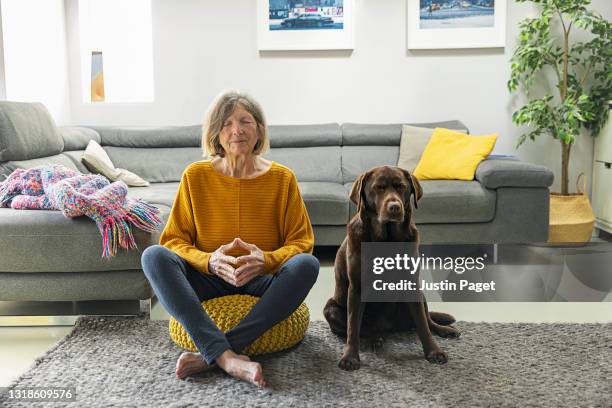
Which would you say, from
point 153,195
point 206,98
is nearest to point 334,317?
point 153,195

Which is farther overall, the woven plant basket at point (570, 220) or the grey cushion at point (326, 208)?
the woven plant basket at point (570, 220)

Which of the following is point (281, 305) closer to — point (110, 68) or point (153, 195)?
point (153, 195)

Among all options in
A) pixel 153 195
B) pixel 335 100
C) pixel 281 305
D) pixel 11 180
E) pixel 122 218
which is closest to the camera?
pixel 281 305

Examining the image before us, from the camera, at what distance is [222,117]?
7.03 ft

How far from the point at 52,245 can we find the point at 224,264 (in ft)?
Result: 2.89

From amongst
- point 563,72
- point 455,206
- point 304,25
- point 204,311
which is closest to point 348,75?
point 304,25

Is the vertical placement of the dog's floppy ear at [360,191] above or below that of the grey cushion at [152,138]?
below

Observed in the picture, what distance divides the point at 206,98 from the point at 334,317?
305 cm

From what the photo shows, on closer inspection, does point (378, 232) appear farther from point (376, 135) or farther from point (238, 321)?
point (376, 135)

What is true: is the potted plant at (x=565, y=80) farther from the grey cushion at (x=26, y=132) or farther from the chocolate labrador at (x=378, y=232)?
the grey cushion at (x=26, y=132)

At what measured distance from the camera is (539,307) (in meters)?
2.72

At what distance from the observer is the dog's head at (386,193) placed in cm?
194

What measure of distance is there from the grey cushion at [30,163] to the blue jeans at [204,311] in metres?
1.32

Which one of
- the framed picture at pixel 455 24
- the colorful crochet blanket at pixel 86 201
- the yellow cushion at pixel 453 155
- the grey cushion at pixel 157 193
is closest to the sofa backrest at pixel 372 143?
the yellow cushion at pixel 453 155
